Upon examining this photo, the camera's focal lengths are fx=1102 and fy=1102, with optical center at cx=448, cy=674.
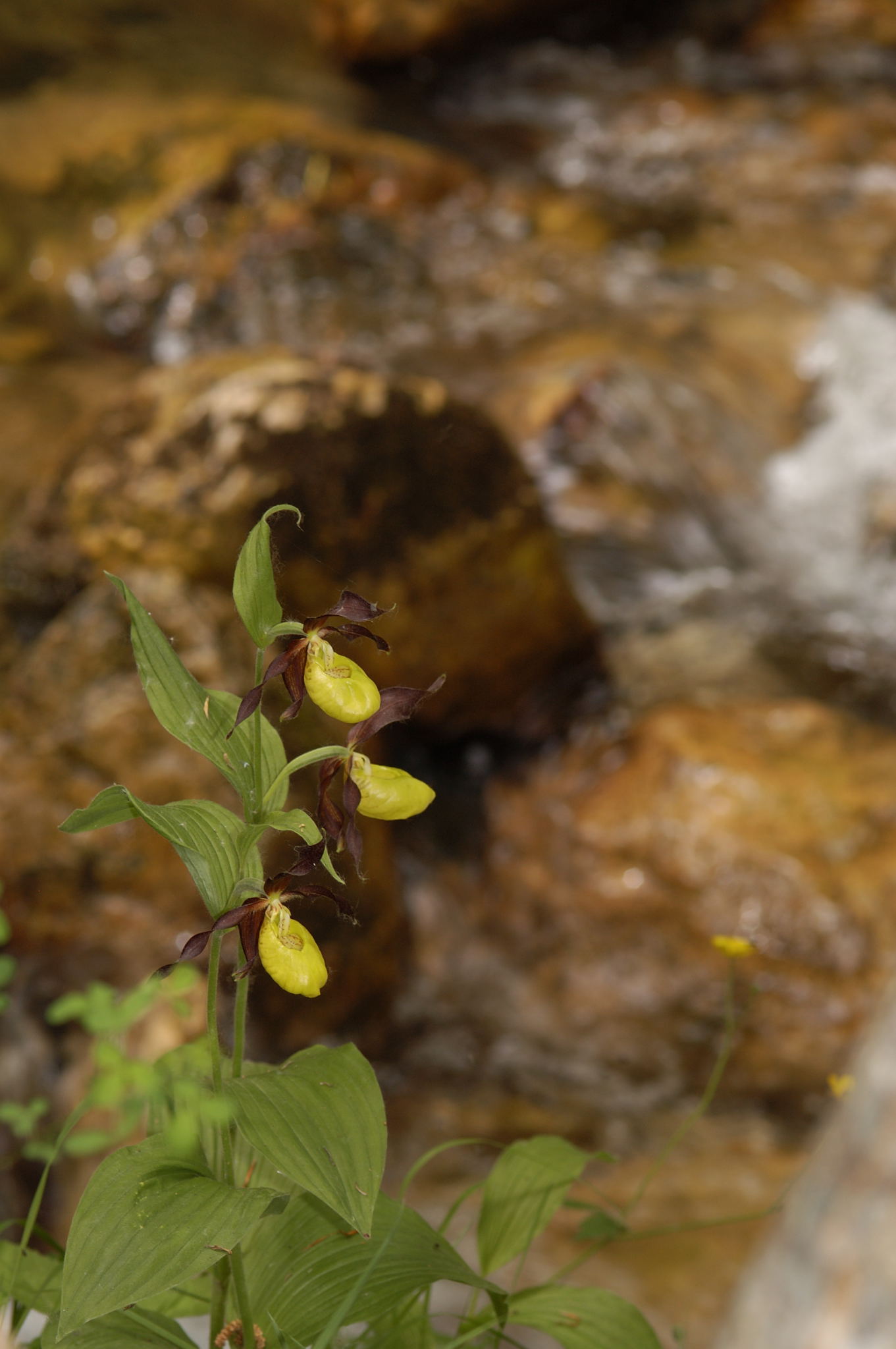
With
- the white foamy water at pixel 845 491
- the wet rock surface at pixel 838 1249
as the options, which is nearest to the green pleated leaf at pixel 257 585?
the wet rock surface at pixel 838 1249

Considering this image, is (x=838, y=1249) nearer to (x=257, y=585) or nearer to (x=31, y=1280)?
(x=257, y=585)

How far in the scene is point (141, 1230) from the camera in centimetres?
97

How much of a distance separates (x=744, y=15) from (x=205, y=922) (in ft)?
35.4

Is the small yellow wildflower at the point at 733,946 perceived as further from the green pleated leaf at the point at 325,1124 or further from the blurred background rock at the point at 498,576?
the blurred background rock at the point at 498,576

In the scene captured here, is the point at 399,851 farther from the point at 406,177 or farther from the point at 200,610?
the point at 406,177

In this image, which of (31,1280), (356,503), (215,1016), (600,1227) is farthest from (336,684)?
(356,503)

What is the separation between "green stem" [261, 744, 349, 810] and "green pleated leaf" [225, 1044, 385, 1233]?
267 millimetres

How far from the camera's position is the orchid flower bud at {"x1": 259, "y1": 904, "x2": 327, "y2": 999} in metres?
0.97

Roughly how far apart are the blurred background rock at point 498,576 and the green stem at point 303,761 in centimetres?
16

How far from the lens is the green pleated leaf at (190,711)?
955mm

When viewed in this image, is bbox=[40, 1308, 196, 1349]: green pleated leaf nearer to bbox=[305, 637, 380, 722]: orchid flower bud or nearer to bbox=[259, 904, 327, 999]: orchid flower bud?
bbox=[259, 904, 327, 999]: orchid flower bud

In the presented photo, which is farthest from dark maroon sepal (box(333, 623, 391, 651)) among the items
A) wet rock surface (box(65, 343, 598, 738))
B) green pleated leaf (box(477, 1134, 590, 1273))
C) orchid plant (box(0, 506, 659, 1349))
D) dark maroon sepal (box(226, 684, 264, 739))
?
wet rock surface (box(65, 343, 598, 738))

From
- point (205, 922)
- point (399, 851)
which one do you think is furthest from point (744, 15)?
point (205, 922)

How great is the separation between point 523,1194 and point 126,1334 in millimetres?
501
